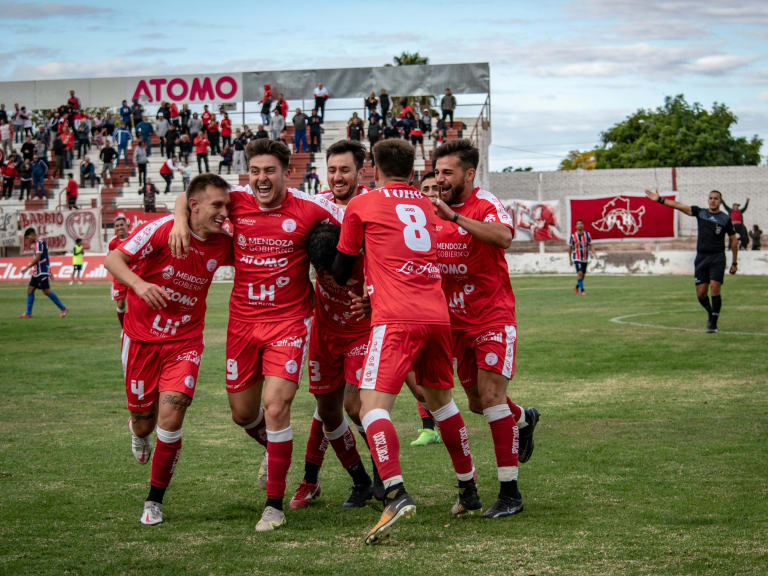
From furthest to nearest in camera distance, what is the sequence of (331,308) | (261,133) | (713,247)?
(261,133) < (713,247) < (331,308)

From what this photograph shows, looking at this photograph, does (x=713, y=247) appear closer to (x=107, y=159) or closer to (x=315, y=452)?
(x=315, y=452)

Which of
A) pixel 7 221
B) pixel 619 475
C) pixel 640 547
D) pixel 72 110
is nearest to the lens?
pixel 640 547

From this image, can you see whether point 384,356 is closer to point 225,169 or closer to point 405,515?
point 405,515

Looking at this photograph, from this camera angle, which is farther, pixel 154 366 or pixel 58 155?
pixel 58 155

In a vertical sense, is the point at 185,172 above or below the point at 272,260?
above

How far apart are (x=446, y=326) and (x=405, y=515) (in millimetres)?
1221

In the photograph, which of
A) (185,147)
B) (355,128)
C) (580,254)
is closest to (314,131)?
(355,128)

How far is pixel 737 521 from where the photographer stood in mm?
5512

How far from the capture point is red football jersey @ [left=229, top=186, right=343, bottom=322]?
6.26 metres

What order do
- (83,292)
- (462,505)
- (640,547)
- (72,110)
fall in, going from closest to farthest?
(640,547), (462,505), (83,292), (72,110)

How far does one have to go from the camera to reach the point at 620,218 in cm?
4459

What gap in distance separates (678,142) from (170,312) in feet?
266

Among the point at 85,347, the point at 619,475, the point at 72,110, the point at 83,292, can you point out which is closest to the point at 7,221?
the point at 72,110

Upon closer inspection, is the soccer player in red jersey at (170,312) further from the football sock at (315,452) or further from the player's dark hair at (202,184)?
the football sock at (315,452)
